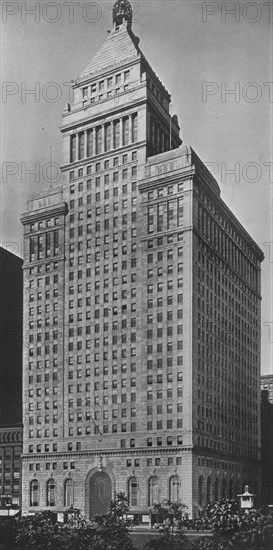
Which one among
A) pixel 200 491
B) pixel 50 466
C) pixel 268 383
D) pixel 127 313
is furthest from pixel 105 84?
pixel 268 383

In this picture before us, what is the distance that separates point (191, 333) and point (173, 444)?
44.0ft

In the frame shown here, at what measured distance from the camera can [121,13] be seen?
374ft

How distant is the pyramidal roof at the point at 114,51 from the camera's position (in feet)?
370

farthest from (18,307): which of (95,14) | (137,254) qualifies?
(95,14)

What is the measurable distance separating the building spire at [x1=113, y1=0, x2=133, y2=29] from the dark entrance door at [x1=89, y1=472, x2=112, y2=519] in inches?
2391

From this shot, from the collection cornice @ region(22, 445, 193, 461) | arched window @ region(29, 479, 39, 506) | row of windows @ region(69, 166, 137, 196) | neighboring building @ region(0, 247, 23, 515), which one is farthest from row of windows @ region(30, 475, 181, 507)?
row of windows @ region(69, 166, 137, 196)

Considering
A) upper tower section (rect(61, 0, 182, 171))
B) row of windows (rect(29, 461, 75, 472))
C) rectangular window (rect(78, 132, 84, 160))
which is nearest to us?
row of windows (rect(29, 461, 75, 472))

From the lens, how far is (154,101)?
109750 millimetres

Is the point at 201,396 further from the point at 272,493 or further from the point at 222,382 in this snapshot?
the point at 272,493

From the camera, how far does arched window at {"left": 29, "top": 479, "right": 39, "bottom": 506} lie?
10681cm

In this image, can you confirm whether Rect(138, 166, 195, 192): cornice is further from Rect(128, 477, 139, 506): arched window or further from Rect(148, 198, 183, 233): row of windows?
Rect(128, 477, 139, 506): arched window

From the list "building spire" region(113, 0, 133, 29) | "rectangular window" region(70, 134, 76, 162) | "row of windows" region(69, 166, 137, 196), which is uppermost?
"building spire" region(113, 0, 133, 29)

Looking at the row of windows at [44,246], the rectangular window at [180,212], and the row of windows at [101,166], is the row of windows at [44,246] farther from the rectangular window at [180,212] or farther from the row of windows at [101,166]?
the rectangular window at [180,212]

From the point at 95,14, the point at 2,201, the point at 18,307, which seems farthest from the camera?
the point at 18,307
